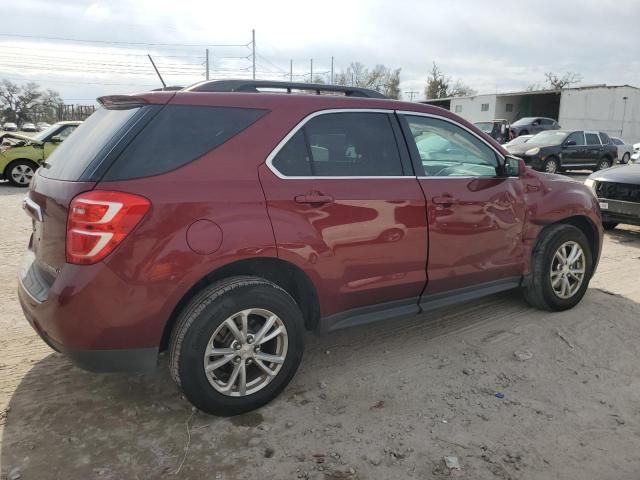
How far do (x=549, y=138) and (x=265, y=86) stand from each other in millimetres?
16474

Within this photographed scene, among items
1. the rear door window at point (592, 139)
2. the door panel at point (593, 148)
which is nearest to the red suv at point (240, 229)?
the door panel at point (593, 148)

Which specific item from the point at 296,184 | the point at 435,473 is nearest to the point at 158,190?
the point at 296,184

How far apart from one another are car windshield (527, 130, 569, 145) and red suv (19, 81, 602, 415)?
15.0m

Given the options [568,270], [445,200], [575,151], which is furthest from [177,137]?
[575,151]

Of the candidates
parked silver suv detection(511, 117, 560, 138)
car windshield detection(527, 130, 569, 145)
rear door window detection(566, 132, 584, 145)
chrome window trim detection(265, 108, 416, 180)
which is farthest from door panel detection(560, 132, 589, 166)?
chrome window trim detection(265, 108, 416, 180)

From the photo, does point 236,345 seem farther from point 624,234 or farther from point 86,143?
point 624,234

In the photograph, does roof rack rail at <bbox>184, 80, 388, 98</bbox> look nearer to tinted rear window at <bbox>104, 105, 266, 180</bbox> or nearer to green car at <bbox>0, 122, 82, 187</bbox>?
tinted rear window at <bbox>104, 105, 266, 180</bbox>

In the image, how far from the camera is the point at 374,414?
9.84 ft

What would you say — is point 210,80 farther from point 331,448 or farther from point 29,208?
point 331,448

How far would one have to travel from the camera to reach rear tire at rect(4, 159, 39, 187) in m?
12.0

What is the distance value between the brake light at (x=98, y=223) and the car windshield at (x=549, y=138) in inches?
674

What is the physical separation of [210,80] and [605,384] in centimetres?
320

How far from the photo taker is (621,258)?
662cm

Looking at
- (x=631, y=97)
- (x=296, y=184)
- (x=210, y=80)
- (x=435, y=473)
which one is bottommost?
(x=435, y=473)
